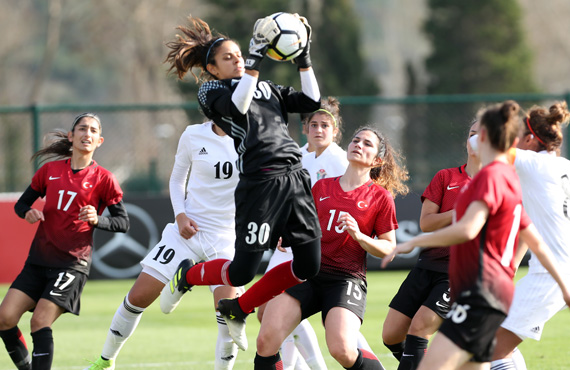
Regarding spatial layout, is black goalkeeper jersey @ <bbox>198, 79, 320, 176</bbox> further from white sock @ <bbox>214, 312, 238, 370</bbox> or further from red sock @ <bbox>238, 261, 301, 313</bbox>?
white sock @ <bbox>214, 312, 238, 370</bbox>

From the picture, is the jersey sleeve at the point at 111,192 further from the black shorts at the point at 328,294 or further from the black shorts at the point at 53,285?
the black shorts at the point at 328,294

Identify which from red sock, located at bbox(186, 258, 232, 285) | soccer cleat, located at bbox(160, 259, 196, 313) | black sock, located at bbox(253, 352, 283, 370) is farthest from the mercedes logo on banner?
black sock, located at bbox(253, 352, 283, 370)

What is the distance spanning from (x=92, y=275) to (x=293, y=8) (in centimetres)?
1355

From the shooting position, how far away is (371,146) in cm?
567

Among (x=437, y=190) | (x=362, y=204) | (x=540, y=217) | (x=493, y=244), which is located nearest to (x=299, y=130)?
(x=437, y=190)

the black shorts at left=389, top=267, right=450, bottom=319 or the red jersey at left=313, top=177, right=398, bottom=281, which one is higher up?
the red jersey at left=313, top=177, right=398, bottom=281

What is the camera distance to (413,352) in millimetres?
5574

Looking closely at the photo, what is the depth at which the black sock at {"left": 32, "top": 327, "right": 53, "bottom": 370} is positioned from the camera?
6008mm

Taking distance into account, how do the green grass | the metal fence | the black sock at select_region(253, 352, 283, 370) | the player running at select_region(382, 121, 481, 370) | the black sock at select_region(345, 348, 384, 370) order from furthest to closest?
the metal fence → the green grass → the player running at select_region(382, 121, 481, 370) → the black sock at select_region(253, 352, 283, 370) → the black sock at select_region(345, 348, 384, 370)

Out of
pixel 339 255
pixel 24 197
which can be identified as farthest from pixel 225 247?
pixel 24 197

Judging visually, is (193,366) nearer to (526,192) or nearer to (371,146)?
(371,146)

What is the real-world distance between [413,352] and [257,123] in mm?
1802

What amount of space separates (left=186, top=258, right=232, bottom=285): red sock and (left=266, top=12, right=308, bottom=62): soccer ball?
4.54ft

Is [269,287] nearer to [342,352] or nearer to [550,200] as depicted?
[342,352]
